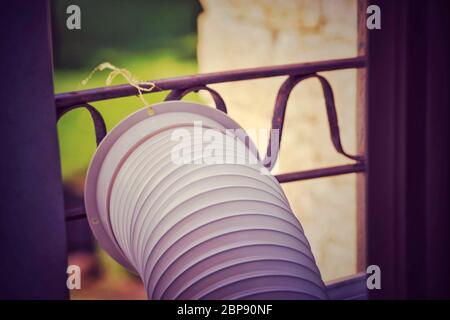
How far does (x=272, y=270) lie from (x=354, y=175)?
1.40 metres

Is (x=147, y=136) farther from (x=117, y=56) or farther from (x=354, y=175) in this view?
(x=117, y=56)

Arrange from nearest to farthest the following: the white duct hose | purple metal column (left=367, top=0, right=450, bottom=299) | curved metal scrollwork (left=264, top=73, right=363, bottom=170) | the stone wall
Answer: the white duct hose, purple metal column (left=367, top=0, right=450, bottom=299), curved metal scrollwork (left=264, top=73, right=363, bottom=170), the stone wall

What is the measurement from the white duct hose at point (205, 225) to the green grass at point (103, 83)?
3993 millimetres

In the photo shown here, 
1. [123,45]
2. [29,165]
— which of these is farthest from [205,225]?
[123,45]

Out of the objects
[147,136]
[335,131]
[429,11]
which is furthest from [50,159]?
[429,11]

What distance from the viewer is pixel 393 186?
1164mm

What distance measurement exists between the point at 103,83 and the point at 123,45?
610mm

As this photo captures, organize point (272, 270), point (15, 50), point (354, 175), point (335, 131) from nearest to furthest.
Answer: point (272, 270), point (15, 50), point (335, 131), point (354, 175)

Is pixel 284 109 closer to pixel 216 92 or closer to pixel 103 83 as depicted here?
pixel 216 92

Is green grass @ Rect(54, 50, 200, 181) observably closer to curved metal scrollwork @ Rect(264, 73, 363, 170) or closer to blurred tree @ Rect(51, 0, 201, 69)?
blurred tree @ Rect(51, 0, 201, 69)

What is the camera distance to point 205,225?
0.81 metres

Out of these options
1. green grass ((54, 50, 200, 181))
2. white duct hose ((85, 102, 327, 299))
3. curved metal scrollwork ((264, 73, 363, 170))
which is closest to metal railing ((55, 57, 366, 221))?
curved metal scrollwork ((264, 73, 363, 170))

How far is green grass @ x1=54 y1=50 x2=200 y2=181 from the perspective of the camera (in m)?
5.24

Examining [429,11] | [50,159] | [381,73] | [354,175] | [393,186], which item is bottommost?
[354,175]
